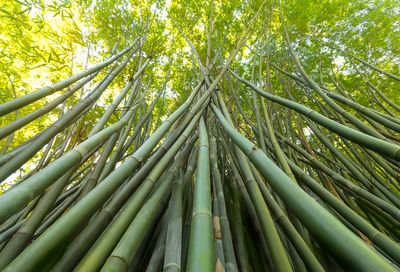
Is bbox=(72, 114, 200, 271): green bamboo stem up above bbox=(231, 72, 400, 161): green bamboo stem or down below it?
below

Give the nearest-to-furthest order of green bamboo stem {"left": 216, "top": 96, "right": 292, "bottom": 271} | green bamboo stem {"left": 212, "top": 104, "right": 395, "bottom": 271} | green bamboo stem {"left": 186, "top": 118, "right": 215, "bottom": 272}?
green bamboo stem {"left": 212, "top": 104, "right": 395, "bottom": 271}, green bamboo stem {"left": 186, "top": 118, "right": 215, "bottom": 272}, green bamboo stem {"left": 216, "top": 96, "right": 292, "bottom": 271}

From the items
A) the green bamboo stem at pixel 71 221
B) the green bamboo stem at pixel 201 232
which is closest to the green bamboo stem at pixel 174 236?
the green bamboo stem at pixel 201 232

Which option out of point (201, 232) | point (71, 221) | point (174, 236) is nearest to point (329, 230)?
point (201, 232)

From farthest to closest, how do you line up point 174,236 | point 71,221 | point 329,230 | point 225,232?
1. point 225,232
2. point 174,236
3. point 71,221
4. point 329,230

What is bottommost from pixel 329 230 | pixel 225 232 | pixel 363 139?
pixel 329 230

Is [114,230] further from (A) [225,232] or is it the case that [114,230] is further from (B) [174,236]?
(A) [225,232]

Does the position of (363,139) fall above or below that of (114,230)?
above

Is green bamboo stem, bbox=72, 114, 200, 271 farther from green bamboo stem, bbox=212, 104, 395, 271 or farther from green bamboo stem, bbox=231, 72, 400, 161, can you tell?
green bamboo stem, bbox=231, 72, 400, 161

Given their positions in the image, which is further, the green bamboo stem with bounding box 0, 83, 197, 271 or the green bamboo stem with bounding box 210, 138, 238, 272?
the green bamboo stem with bounding box 210, 138, 238, 272

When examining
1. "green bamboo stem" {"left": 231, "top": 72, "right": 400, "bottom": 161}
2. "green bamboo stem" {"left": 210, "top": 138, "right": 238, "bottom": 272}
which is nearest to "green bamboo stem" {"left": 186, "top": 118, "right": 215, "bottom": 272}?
"green bamboo stem" {"left": 210, "top": 138, "right": 238, "bottom": 272}

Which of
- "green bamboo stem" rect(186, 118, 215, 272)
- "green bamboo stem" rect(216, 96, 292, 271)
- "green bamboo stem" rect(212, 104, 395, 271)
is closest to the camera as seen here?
"green bamboo stem" rect(212, 104, 395, 271)

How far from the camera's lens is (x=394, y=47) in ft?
9.46

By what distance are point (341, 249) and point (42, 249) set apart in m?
0.54

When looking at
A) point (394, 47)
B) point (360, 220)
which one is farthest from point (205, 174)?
point (394, 47)
